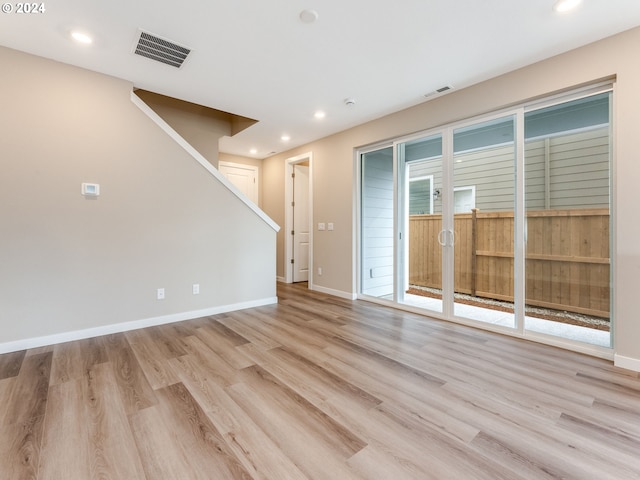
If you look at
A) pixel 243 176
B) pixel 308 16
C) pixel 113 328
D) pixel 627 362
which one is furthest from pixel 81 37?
pixel 627 362

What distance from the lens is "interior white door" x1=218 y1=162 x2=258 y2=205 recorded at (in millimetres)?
5863

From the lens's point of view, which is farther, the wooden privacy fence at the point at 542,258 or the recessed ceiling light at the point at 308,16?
the wooden privacy fence at the point at 542,258

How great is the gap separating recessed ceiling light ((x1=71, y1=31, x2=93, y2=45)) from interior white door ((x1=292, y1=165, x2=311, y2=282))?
12.2ft

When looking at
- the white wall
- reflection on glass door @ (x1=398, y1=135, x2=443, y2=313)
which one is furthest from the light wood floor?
reflection on glass door @ (x1=398, y1=135, x2=443, y2=313)

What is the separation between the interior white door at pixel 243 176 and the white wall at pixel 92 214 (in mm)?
Answer: 2329

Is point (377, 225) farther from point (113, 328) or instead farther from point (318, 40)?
point (113, 328)

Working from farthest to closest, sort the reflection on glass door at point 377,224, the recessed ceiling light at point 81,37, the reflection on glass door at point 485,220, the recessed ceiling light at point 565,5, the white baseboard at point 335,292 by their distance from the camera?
the white baseboard at point 335,292 → the reflection on glass door at point 377,224 → the reflection on glass door at point 485,220 → the recessed ceiling light at point 81,37 → the recessed ceiling light at point 565,5

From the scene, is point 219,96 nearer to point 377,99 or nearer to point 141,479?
point 377,99

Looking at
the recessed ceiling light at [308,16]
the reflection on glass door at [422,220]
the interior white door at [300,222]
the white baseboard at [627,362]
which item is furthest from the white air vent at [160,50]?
the white baseboard at [627,362]

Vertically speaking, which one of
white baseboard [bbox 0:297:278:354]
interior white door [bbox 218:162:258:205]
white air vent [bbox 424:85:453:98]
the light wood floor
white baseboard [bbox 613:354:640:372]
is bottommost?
the light wood floor

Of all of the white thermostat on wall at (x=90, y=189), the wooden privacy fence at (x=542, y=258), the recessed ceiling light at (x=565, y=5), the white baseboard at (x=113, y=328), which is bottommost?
the white baseboard at (x=113, y=328)

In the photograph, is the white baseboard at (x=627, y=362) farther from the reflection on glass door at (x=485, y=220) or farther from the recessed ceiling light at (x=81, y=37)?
the recessed ceiling light at (x=81, y=37)

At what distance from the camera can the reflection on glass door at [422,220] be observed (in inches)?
142

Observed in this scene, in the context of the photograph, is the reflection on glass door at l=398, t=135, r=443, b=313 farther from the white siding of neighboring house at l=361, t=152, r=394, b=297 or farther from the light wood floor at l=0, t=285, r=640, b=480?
the light wood floor at l=0, t=285, r=640, b=480
